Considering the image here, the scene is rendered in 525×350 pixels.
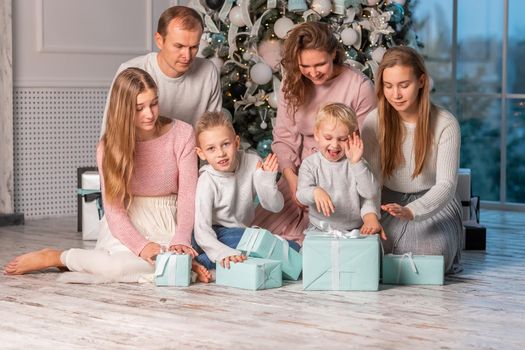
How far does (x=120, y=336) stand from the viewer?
3.42 m

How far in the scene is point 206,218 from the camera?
14.6ft

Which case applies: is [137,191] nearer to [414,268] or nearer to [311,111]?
[311,111]

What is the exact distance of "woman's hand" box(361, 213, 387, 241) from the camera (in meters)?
4.30

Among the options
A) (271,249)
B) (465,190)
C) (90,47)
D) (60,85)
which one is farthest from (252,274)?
(90,47)

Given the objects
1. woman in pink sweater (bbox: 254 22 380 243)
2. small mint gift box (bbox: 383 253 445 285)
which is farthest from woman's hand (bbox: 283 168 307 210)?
small mint gift box (bbox: 383 253 445 285)

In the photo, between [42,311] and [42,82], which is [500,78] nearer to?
[42,82]

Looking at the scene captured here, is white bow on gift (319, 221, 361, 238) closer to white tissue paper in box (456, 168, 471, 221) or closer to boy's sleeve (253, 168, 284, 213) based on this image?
boy's sleeve (253, 168, 284, 213)

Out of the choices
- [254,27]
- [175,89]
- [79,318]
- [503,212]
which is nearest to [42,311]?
[79,318]

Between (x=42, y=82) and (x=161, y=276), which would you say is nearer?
(x=161, y=276)

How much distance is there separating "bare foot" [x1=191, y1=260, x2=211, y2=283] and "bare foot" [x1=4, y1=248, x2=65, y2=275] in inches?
22.4

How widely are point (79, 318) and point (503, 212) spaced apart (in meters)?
4.09

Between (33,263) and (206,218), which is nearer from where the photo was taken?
(206,218)

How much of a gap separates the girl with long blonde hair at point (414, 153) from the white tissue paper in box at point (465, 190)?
878mm

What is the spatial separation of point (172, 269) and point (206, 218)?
286 millimetres
